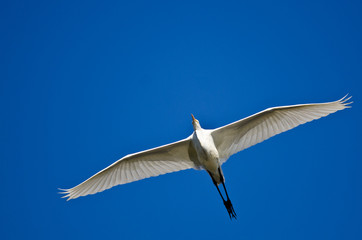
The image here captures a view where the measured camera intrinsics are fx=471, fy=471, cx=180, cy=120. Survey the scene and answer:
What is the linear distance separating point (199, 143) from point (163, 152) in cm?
106

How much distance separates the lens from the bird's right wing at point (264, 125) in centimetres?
987

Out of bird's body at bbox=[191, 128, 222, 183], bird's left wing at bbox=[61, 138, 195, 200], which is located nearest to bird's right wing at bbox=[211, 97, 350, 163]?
bird's body at bbox=[191, 128, 222, 183]

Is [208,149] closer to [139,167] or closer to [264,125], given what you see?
[264,125]

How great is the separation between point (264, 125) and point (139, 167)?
295 centimetres

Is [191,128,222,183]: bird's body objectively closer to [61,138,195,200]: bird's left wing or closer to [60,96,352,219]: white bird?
[60,96,352,219]: white bird

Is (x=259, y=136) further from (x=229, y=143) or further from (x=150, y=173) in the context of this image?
(x=150, y=173)

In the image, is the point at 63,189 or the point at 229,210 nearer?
the point at 63,189

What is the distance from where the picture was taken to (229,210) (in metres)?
10.8

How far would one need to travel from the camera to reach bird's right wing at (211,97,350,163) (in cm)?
987

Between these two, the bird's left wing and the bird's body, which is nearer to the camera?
the bird's body

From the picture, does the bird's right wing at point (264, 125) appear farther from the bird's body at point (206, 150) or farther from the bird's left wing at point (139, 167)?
the bird's left wing at point (139, 167)

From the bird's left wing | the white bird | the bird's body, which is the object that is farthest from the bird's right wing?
the bird's left wing

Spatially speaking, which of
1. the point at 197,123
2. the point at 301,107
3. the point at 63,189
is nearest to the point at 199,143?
the point at 197,123

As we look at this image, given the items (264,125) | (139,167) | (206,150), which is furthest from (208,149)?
(139,167)
